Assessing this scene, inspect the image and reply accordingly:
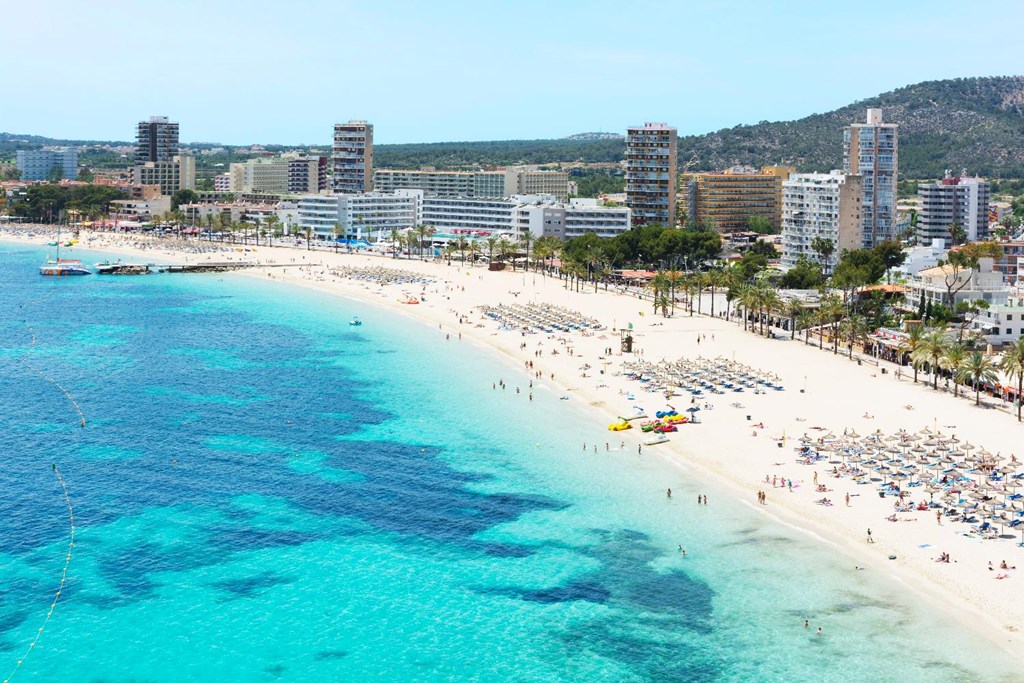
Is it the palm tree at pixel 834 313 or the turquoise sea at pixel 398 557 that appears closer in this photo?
the turquoise sea at pixel 398 557

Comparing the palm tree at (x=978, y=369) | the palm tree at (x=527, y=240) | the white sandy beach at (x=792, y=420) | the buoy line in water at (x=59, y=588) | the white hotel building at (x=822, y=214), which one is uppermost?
the white hotel building at (x=822, y=214)

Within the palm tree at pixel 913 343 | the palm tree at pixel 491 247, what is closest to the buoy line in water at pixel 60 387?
the palm tree at pixel 913 343

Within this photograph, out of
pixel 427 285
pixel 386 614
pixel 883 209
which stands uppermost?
pixel 883 209

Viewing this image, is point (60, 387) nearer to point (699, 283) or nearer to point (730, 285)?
point (730, 285)

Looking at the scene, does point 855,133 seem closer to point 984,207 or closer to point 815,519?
point 984,207

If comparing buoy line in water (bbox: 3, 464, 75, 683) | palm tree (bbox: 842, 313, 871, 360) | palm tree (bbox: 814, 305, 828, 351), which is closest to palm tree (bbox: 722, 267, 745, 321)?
palm tree (bbox: 814, 305, 828, 351)

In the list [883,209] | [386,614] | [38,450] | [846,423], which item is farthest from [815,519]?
[883,209]

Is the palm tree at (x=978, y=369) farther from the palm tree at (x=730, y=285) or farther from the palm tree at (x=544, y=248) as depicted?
the palm tree at (x=544, y=248)
